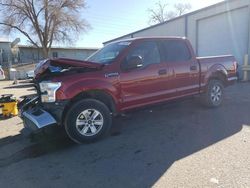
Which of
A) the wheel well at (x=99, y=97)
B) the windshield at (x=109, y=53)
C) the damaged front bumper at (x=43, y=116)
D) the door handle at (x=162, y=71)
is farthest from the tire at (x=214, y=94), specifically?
the damaged front bumper at (x=43, y=116)

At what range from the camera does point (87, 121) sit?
496 centimetres

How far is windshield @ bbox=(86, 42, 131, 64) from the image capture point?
17.9 ft

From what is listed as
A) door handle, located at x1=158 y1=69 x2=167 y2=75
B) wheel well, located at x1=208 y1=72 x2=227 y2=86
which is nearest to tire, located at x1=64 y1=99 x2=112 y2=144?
door handle, located at x1=158 y1=69 x2=167 y2=75

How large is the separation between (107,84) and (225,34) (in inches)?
431

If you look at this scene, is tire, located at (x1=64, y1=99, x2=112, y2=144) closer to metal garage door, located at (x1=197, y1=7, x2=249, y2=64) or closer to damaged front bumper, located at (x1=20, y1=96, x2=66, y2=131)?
damaged front bumper, located at (x1=20, y1=96, x2=66, y2=131)

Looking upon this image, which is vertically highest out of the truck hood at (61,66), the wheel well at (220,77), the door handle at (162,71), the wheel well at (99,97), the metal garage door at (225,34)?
the metal garage door at (225,34)

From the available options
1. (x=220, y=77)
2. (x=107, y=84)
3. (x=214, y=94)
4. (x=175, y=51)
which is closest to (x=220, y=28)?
(x=220, y=77)

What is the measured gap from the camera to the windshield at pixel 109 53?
5460 millimetres

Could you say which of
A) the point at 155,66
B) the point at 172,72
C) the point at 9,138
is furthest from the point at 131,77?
the point at 9,138

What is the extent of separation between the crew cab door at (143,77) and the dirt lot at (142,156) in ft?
2.30

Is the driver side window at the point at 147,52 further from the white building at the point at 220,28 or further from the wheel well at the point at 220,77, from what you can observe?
the white building at the point at 220,28

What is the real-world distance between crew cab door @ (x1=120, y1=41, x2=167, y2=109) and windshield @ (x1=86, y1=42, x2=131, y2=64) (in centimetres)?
23

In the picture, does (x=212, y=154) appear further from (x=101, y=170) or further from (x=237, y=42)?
(x=237, y=42)

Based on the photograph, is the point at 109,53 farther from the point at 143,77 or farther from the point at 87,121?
the point at 87,121
